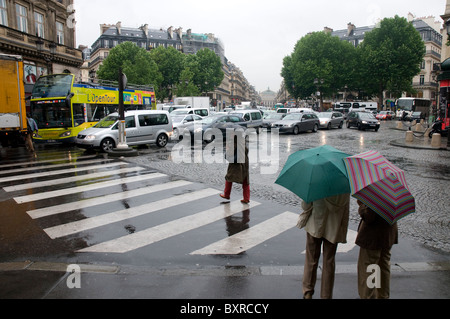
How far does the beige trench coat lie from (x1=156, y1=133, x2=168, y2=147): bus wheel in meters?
14.4

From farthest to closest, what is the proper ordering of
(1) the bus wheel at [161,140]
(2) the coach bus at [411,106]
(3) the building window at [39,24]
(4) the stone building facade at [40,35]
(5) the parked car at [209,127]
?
1. (2) the coach bus at [411,106]
2. (3) the building window at [39,24]
3. (4) the stone building facade at [40,35]
4. (5) the parked car at [209,127]
5. (1) the bus wheel at [161,140]

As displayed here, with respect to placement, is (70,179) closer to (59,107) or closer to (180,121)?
(59,107)

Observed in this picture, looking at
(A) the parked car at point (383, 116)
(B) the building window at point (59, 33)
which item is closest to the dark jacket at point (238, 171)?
(B) the building window at point (59, 33)

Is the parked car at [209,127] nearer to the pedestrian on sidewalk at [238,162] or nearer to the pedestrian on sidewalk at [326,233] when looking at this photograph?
the pedestrian on sidewalk at [238,162]

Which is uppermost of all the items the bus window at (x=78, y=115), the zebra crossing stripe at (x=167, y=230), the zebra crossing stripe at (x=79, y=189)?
the bus window at (x=78, y=115)

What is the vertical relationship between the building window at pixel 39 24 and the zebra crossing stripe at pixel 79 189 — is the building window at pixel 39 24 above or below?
above

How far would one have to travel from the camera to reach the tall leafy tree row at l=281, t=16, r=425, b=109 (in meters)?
53.0

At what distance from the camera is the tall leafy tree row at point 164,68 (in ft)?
178

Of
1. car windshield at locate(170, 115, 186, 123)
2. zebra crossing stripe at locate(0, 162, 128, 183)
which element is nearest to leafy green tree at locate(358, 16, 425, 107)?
car windshield at locate(170, 115, 186, 123)

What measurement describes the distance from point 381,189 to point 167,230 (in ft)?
13.0

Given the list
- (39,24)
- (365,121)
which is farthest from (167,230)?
(39,24)

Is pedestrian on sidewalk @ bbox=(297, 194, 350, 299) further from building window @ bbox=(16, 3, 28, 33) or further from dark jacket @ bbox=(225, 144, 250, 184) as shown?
building window @ bbox=(16, 3, 28, 33)

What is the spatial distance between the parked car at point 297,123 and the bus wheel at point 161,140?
10.3 metres

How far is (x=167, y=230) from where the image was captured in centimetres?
598
